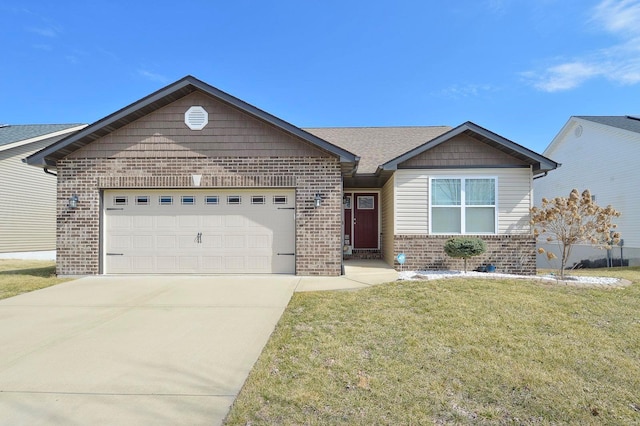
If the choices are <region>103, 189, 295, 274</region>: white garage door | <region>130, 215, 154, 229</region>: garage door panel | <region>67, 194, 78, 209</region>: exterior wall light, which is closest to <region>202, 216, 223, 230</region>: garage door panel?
<region>103, 189, 295, 274</region>: white garage door

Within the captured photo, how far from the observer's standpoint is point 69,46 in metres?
13.2

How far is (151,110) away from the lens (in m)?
8.92

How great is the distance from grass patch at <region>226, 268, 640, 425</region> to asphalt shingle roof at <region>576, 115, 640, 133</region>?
44.1 feet

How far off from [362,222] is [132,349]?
9.95m

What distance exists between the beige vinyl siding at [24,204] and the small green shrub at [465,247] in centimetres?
1739

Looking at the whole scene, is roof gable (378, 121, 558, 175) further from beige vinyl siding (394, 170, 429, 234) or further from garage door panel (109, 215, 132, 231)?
garage door panel (109, 215, 132, 231)

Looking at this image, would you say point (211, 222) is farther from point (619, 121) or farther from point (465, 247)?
point (619, 121)

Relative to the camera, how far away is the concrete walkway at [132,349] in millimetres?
2884

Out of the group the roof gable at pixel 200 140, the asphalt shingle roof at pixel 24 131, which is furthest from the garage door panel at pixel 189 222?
the asphalt shingle roof at pixel 24 131

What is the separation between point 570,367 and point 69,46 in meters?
17.6

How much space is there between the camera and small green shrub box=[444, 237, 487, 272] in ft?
28.7

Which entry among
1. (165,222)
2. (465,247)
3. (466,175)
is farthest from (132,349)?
(466,175)

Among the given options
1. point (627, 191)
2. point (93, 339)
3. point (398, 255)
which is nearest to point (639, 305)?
point (398, 255)

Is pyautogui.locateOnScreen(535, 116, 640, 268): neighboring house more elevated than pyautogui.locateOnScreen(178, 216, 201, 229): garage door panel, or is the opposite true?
pyautogui.locateOnScreen(535, 116, 640, 268): neighboring house
